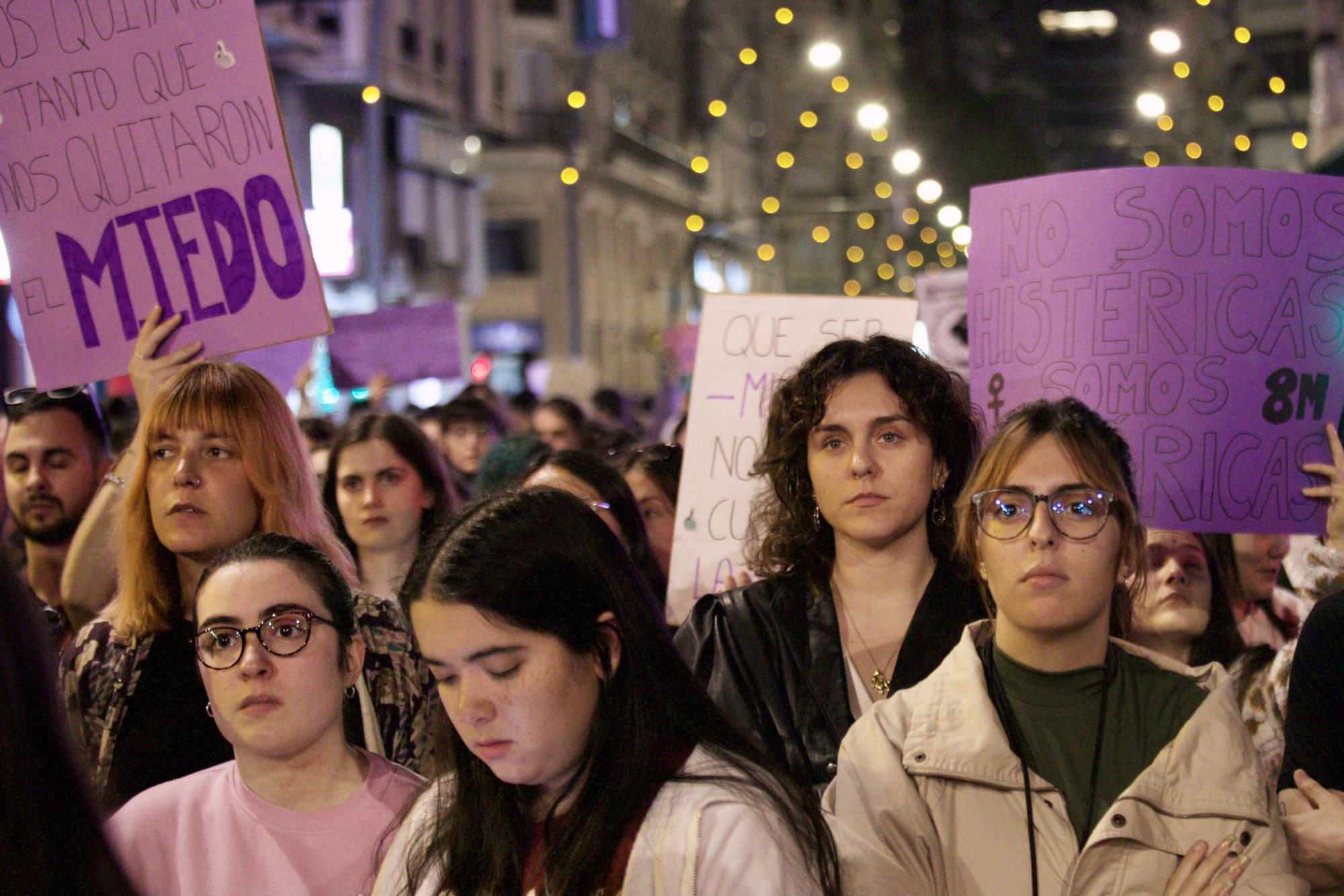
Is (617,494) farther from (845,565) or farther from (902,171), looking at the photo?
(902,171)

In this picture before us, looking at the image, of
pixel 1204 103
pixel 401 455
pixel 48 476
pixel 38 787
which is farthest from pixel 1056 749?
pixel 1204 103

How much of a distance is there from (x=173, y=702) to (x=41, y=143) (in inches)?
71.9

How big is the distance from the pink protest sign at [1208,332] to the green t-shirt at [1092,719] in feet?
4.32

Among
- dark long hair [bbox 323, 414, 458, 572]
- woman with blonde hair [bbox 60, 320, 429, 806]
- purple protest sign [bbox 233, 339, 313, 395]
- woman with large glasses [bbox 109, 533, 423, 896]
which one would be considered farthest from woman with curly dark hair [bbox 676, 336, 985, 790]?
purple protest sign [bbox 233, 339, 313, 395]

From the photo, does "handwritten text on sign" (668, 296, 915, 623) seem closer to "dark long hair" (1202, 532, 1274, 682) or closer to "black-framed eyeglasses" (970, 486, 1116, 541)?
"dark long hair" (1202, 532, 1274, 682)

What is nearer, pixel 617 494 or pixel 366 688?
pixel 366 688

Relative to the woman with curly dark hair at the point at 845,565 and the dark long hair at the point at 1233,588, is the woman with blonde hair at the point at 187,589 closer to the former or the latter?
the woman with curly dark hair at the point at 845,565

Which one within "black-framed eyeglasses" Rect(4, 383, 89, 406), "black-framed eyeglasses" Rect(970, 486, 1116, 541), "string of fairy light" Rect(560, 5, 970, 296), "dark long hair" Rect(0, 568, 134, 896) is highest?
"dark long hair" Rect(0, 568, 134, 896)

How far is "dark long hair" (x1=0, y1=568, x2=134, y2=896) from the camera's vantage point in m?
1.42

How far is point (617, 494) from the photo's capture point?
4.93 m

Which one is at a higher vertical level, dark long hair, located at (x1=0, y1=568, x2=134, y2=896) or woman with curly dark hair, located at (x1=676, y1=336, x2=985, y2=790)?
dark long hair, located at (x1=0, y1=568, x2=134, y2=896)

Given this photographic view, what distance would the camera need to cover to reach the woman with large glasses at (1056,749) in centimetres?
264

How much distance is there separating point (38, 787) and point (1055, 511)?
2007 mm

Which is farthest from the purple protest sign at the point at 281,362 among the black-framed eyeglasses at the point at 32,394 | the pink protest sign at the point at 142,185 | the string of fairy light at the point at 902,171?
the string of fairy light at the point at 902,171
